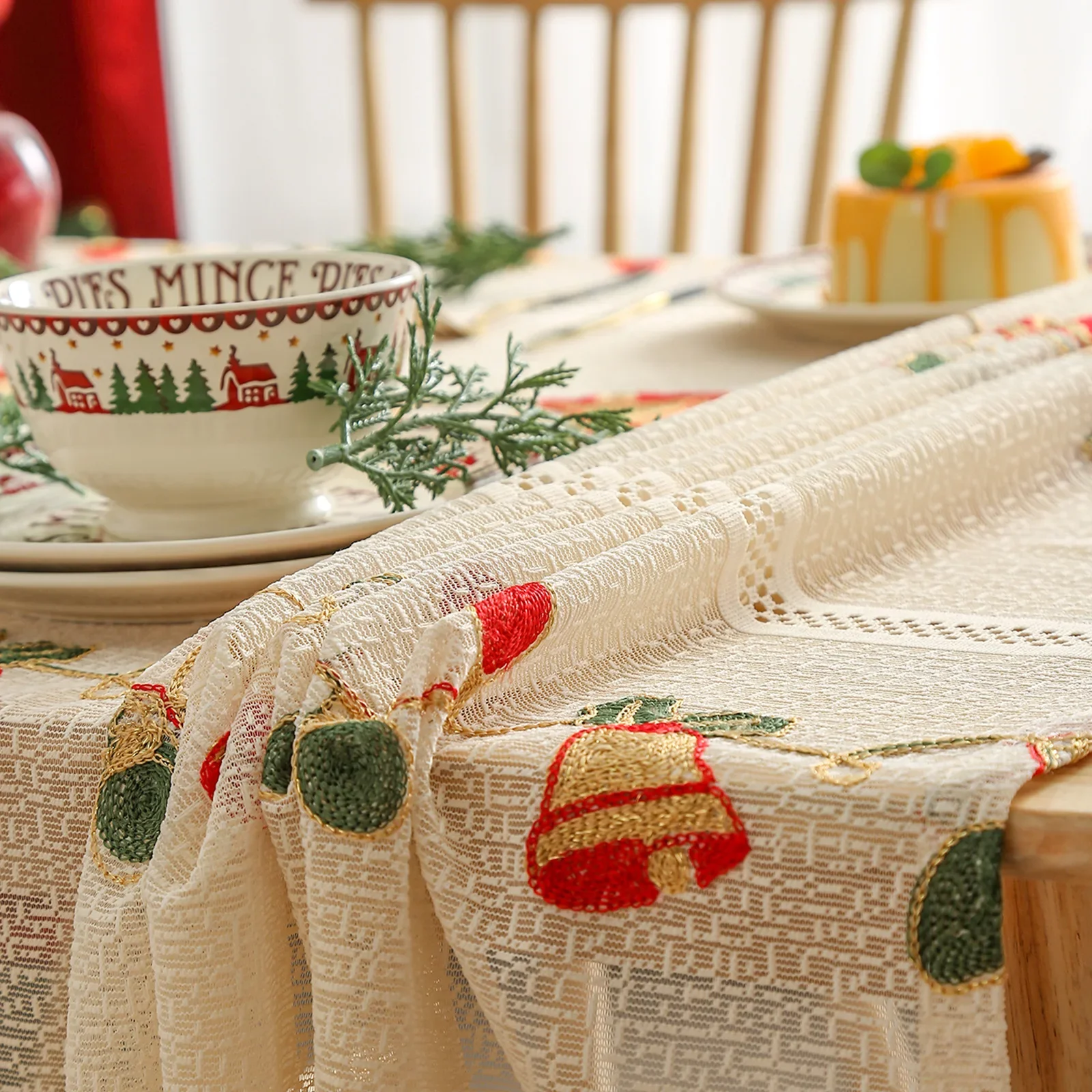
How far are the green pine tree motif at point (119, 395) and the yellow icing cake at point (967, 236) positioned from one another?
1.61ft

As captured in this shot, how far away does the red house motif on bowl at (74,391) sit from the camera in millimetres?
501

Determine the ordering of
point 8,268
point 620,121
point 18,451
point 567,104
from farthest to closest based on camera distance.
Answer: point 567,104 < point 620,121 < point 8,268 < point 18,451

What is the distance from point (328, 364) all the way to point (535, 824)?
0.22m

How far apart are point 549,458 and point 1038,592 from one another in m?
0.18

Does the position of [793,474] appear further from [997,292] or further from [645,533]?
[997,292]

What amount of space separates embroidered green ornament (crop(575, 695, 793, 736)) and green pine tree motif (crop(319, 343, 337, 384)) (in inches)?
7.2

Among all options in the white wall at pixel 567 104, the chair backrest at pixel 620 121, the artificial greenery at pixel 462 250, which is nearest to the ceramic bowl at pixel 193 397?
the artificial greenery at pixel 462 250

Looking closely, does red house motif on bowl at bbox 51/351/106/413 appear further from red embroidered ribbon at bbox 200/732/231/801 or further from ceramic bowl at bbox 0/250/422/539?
red embroidered ribbon at bbox 200/732/231/801

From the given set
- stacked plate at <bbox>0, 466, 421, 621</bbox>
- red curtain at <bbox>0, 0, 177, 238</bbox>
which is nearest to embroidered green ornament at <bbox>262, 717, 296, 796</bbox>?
stacked plate at <bbox>0, 466, 421, 621</bbox>

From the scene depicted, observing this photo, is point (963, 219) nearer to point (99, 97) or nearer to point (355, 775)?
point (355, 775)

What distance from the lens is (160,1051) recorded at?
1.25ft

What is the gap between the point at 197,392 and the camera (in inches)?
19.8

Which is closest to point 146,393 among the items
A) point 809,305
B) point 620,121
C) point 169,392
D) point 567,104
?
point 169,392

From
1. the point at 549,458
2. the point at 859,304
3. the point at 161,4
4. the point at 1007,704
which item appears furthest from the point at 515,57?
the point at 1007,704
